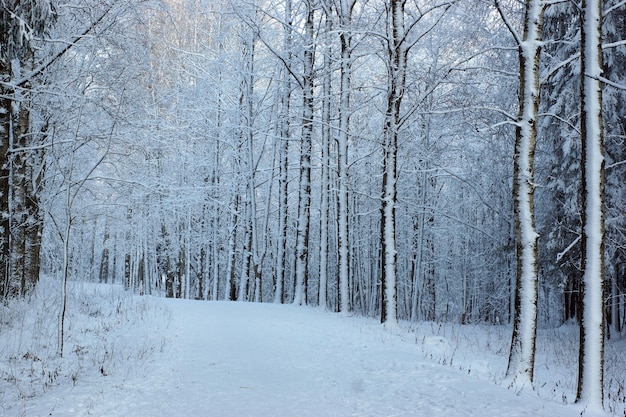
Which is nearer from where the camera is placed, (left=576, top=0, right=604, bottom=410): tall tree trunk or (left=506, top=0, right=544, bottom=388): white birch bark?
(left=576, top=0, right=604, bottom=410): tall tree trunk

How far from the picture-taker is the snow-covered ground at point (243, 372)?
16.0ft

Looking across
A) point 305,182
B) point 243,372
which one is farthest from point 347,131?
point 243,372

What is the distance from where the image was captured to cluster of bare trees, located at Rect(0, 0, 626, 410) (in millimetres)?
7387

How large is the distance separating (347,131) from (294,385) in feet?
34.4

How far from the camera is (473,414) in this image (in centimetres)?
464

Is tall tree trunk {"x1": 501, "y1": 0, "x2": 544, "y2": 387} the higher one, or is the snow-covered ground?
tall tree trunk {"x1": 501, "y1": 0, "x2": 544, "y2": 387}

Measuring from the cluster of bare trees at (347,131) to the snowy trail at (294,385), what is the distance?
1.85m

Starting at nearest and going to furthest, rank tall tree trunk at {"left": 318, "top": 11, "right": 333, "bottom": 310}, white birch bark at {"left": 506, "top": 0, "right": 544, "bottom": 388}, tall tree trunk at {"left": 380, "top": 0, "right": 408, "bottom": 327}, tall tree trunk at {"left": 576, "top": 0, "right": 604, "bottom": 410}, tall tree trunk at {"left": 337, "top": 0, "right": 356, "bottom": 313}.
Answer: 1. tall tree trunk at {"left": 576, "top": 0, "right": 604, "bottom": 410}
2. white birch bark at {"left": 506, "top": 0, "right": 544, "bottom": 388}
3. tall tree trunk at {"left": 380, "top": 0, "right": 408, "bottom": 327}
4. tall tree trunk at {"left": 337, "top": 0, "right": 356, "bottom": 313}
5. tall tree trunk at {"left": 318, "top": 11, "right": 333, "bottom": 310}

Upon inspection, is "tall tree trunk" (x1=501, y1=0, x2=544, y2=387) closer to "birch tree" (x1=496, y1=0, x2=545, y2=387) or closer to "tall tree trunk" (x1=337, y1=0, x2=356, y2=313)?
"birch tree" (x1=496, y1=0, x2=545, y2=387)

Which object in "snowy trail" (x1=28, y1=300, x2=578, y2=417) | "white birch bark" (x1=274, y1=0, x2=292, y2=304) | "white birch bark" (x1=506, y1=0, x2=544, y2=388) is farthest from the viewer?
"white birch bark" (x1=274, y1=0, x2=292, y2=304)

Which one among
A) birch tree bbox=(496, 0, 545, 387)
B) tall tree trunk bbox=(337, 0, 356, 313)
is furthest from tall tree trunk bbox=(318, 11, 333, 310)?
birch tree bbox=(496, 0, 545, 387)

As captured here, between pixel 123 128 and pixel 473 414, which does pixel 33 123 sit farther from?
pixel 473 414

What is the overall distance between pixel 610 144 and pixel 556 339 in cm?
612

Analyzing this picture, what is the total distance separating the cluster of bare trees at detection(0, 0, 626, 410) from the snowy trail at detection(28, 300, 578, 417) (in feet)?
6.07
